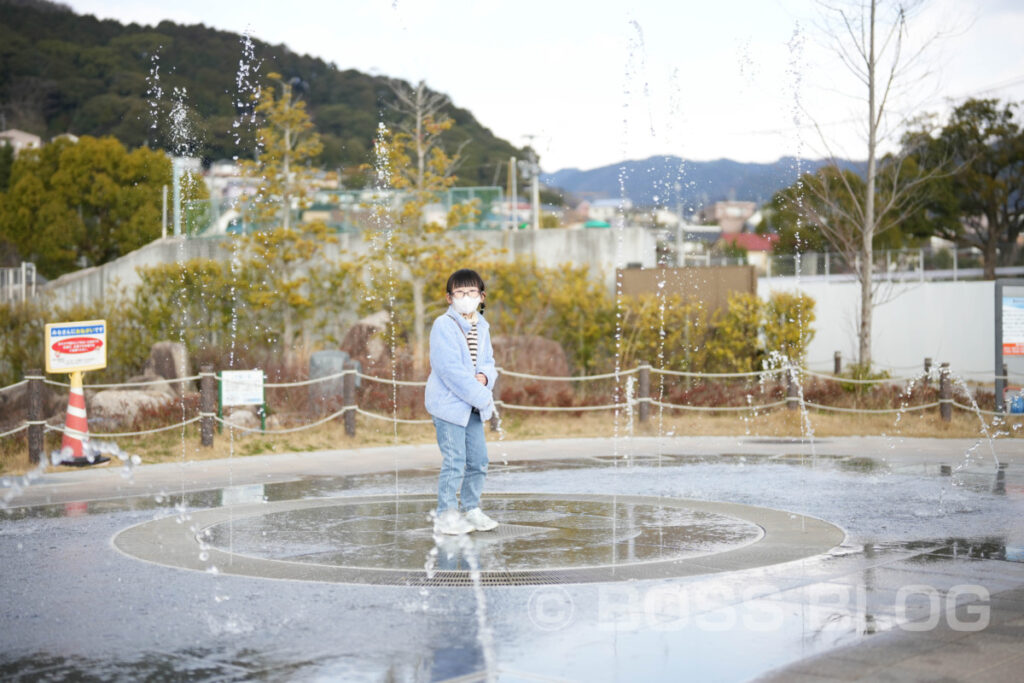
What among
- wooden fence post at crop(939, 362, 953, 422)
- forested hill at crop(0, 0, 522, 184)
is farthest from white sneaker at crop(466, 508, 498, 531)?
forested hill at crop(0, 0, 522, 184)

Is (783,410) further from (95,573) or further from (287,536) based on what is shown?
(95,573)

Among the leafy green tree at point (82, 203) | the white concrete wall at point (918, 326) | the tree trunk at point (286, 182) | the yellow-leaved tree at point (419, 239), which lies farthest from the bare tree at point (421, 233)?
the leafy green tree at point (82, 203)

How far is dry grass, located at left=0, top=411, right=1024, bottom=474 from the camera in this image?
51.9 ft

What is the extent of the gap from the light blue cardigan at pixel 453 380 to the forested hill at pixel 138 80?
49.1m

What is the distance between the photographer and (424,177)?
28719mm

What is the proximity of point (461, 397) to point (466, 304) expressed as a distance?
711 mm

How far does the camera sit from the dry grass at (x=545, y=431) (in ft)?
51.9

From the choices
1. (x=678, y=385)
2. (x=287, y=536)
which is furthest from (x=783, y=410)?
(x=287, y=536)

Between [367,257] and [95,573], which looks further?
[367,257]

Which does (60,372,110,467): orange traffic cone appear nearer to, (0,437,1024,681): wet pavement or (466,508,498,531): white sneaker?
(0,437,1024,681): wet pavement

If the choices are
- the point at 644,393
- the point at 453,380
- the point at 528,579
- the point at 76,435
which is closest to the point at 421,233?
the point at 644,393

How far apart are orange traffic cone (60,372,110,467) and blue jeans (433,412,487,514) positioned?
7.38 metres

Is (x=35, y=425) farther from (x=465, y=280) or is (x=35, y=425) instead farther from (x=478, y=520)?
(x=465, y=280)

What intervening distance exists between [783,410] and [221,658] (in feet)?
52.9
